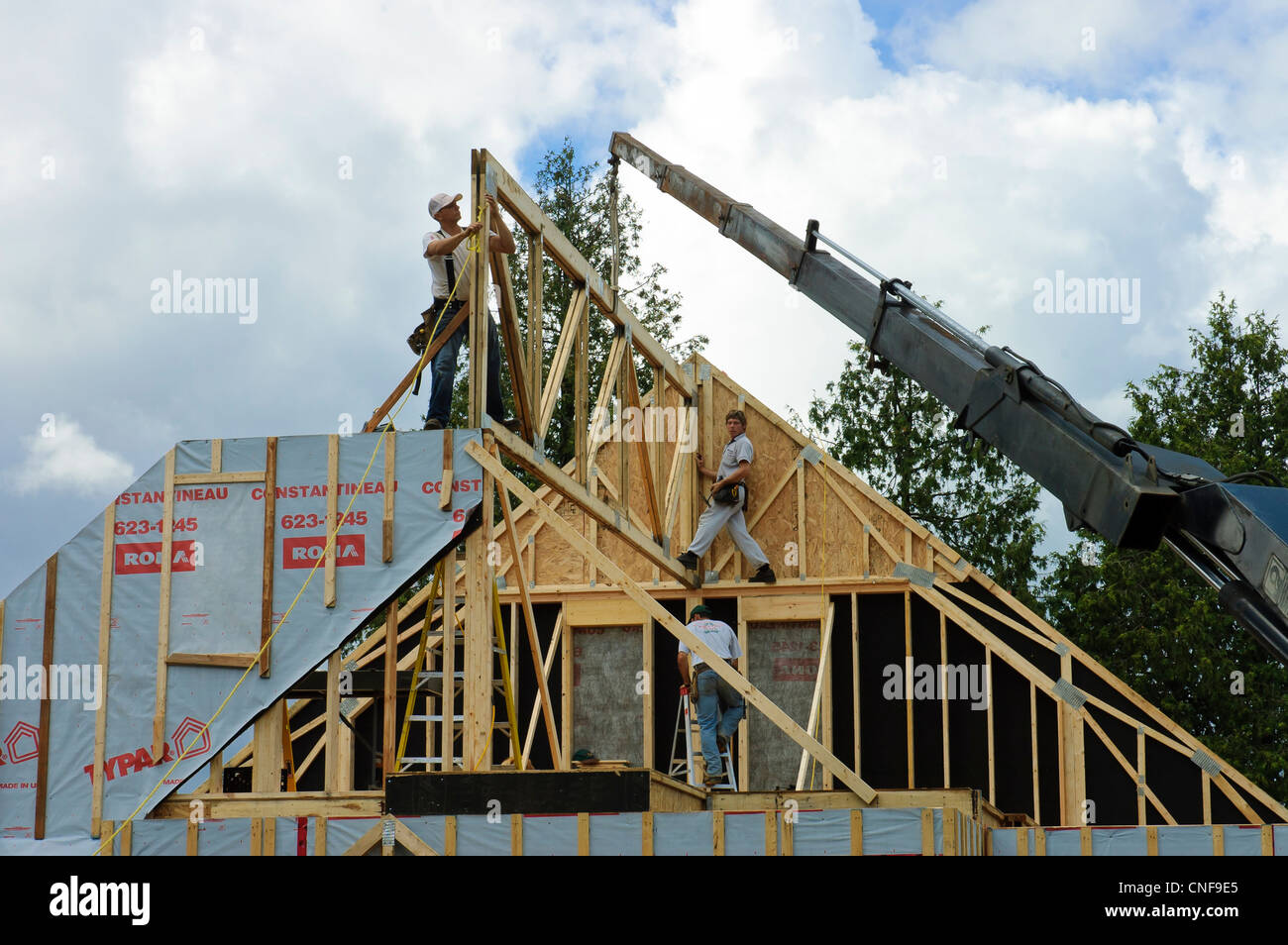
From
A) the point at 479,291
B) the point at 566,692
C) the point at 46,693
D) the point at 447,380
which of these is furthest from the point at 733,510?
the point at 46,693

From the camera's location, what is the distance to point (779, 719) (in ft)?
32.0

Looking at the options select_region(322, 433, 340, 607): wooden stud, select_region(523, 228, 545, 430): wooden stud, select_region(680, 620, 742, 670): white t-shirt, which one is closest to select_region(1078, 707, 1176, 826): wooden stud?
select_region(680, 620, 742, 670): white t-shirt

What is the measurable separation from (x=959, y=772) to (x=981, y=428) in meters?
5.87

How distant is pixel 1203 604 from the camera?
77.7ft

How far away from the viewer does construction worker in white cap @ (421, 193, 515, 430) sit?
1086 centimetres

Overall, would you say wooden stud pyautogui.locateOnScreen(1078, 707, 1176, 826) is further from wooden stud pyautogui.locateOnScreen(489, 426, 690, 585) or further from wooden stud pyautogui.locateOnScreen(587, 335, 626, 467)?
wooden stud pyautogui.locateOnScreen(587, 335, 626, 467)

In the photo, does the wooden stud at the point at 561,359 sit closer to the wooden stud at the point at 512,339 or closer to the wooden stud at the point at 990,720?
the wooden stud at the point at 512,339

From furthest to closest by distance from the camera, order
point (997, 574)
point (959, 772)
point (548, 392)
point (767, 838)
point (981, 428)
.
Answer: point (997, 574)
point (959, 772)
point (548, 392)
point (981, 428)
point (767, 838)

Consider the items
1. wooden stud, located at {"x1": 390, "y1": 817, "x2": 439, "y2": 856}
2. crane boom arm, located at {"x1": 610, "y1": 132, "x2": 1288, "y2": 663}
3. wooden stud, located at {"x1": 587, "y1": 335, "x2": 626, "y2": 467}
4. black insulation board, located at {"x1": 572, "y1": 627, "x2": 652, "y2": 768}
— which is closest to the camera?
crane boom arm, located at {"x1": 610, "y1": 132, "x2": 1288, "y2": 663}

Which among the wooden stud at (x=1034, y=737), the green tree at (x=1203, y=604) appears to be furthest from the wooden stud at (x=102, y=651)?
the green tree at (x=1203, y=604)

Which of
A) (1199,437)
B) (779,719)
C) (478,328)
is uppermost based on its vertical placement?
(1199,437)

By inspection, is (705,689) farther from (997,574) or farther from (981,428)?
(997,574)

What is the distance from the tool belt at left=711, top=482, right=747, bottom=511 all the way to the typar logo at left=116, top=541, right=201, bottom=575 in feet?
20.7
